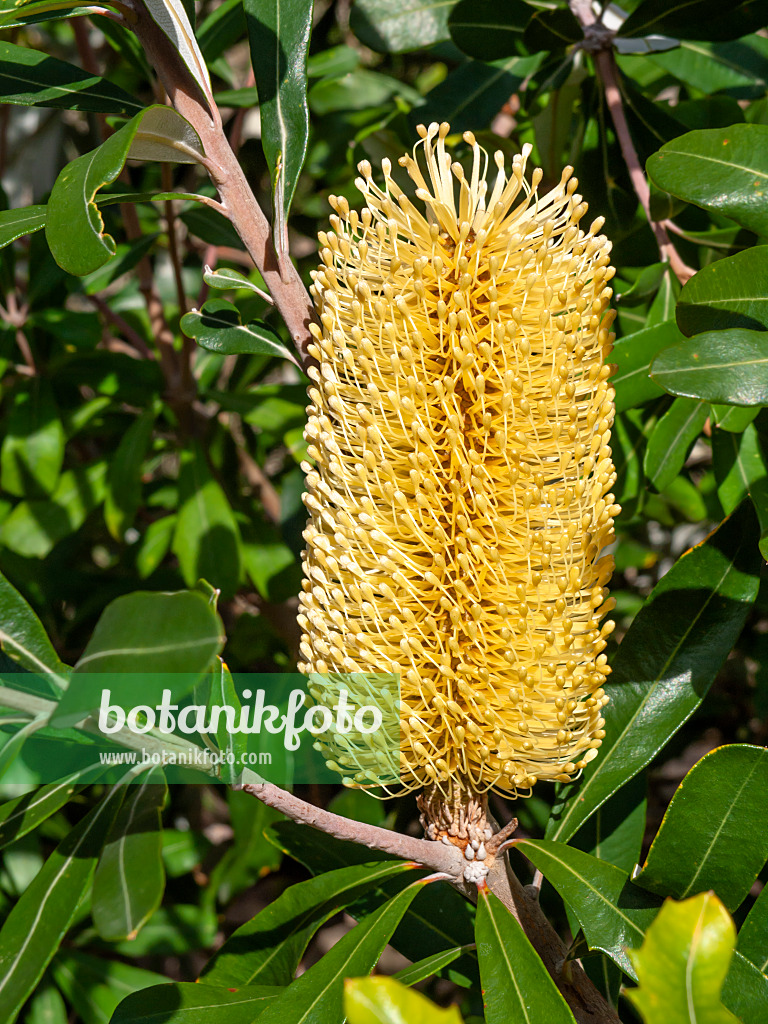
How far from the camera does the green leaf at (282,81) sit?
29.5 inches

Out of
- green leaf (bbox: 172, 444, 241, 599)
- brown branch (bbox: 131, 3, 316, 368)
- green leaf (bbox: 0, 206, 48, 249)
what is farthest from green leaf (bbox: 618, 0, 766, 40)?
green leaf (bbox: 172, 444, 241, 599)

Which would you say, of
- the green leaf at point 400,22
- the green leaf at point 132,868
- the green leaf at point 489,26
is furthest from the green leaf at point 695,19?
the green leaf at point 132,868

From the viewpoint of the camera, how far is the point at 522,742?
0.72 m

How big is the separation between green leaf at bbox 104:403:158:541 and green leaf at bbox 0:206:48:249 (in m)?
0.73

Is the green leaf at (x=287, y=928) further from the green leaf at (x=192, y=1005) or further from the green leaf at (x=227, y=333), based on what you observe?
the green leaf at (x=227, y=333)

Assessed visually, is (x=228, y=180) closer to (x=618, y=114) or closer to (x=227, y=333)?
(x=227, y=333)

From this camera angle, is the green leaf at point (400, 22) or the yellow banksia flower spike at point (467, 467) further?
the green leaf at point (400, 22)

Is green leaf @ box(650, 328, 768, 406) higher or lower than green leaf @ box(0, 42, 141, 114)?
lower

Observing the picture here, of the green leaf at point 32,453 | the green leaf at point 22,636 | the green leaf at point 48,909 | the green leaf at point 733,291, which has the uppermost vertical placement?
the green leaf at point 733,291

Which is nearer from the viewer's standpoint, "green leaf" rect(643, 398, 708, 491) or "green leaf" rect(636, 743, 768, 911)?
"green leaf" rect(636, 743, 768, 911)

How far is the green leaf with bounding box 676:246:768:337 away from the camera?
66cm

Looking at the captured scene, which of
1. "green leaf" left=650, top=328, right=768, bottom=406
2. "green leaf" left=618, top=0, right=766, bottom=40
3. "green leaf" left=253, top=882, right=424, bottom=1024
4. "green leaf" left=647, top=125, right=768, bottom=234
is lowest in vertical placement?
"green leaf" left=253, top=882, right=424, bottom=1024

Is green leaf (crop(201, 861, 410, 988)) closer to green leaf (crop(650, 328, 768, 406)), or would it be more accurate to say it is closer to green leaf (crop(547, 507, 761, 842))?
green leaf (crop(547, 507, 761, 842))

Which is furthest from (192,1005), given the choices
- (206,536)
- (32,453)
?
(32,453)
